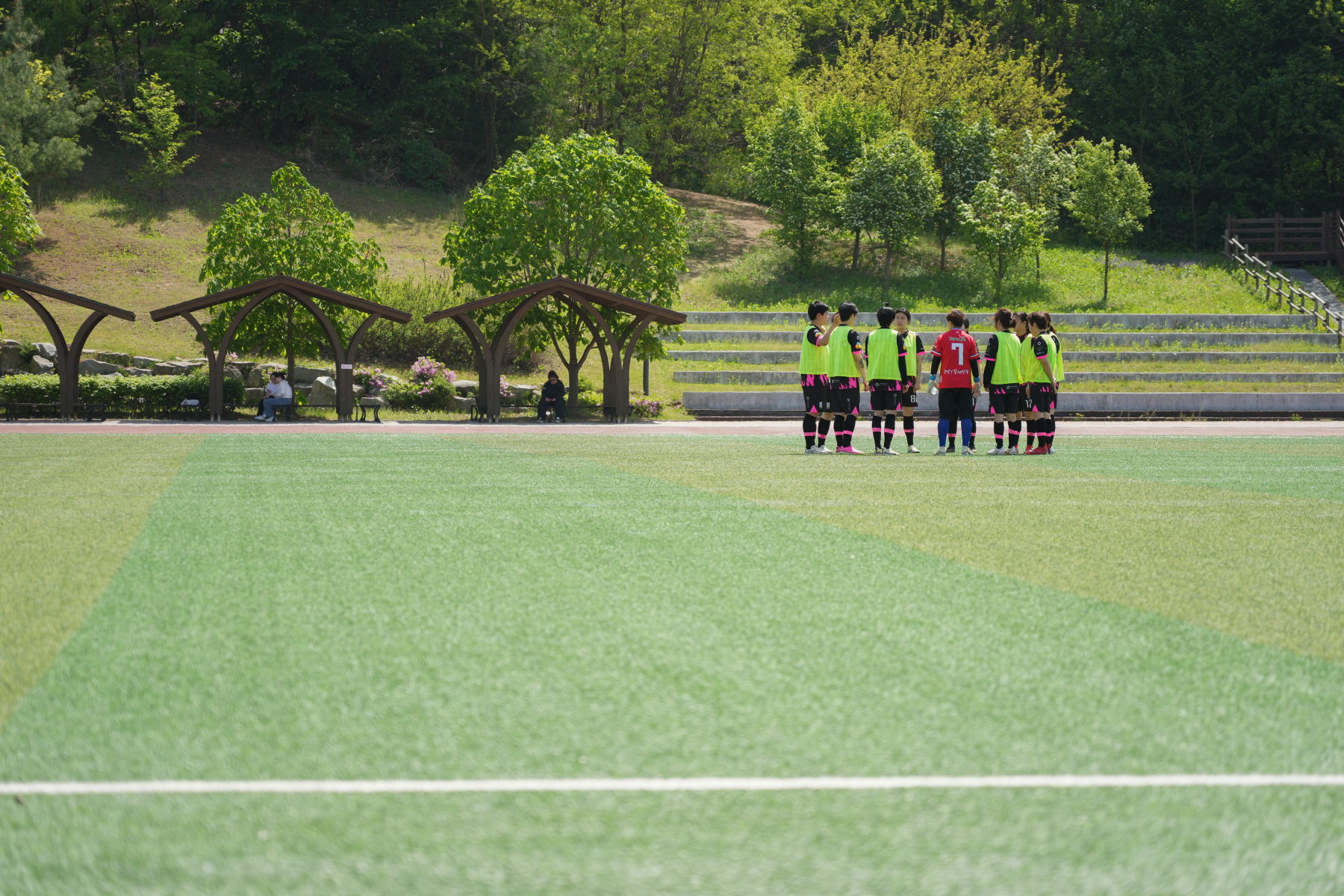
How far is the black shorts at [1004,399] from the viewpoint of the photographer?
16.1 meters

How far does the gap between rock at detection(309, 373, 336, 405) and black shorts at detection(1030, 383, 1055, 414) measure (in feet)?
67.0

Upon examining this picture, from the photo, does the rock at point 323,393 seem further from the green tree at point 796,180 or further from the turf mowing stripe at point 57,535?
the green tree at point 796,180

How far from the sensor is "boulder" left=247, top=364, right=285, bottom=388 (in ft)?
107

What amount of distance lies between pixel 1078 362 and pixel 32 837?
36.4m

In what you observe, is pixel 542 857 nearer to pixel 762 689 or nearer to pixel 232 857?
pixel 232 857

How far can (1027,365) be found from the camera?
Answer: 15.9 metres

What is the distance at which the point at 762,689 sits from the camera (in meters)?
4.03

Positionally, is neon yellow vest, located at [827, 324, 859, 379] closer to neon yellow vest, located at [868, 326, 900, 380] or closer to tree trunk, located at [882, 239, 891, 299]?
neon yellow vest, located at [868, 326, 900, 380]

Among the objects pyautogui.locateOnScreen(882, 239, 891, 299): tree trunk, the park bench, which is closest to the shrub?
the park bench

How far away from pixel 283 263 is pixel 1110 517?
2823 cm

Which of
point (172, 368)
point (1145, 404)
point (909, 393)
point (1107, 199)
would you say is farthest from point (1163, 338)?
point (172, 368)

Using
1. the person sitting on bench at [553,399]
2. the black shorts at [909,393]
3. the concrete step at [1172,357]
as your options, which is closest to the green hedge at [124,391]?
the person sitting on bench at [553,399]

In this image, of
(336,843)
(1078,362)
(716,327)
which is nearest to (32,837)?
(336,843)

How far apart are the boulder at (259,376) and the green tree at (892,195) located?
2424cm
